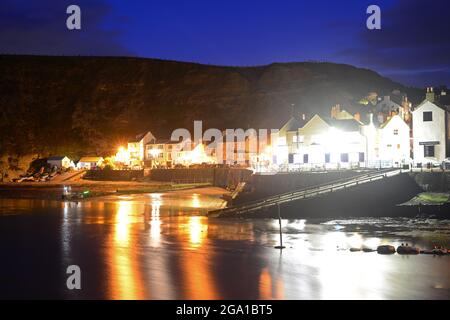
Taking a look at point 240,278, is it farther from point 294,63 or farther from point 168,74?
point 294,63

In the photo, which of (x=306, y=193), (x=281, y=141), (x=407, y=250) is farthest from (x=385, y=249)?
(x=281, y=141)

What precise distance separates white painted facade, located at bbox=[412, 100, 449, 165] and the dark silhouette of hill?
53149 millimetres

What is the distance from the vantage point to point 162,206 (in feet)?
164

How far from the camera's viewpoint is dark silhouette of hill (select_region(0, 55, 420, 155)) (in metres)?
120

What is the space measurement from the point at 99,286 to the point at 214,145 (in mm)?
64181

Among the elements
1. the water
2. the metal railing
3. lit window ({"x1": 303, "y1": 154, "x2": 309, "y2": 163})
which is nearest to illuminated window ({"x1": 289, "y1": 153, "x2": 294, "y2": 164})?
lit window ({"x1": 303, "y1": 154, "x2": 309, "y2": 163})

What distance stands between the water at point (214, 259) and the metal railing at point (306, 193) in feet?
6.58

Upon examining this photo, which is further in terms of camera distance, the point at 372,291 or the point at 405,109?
the point at 405,109

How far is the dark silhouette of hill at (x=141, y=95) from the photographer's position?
119750 millimetres

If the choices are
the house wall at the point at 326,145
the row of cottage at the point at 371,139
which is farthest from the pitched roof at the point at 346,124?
the house wall at the point at 326,145

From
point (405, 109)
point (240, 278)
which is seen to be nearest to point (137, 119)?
point (405, 109)

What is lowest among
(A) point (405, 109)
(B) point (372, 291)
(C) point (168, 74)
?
(B) point (372, 291)

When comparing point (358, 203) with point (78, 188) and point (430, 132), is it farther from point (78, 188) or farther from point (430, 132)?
point (78, 188)

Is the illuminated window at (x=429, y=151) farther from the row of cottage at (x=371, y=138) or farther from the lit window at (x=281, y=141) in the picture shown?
the lit window at (x=281, y=141)
